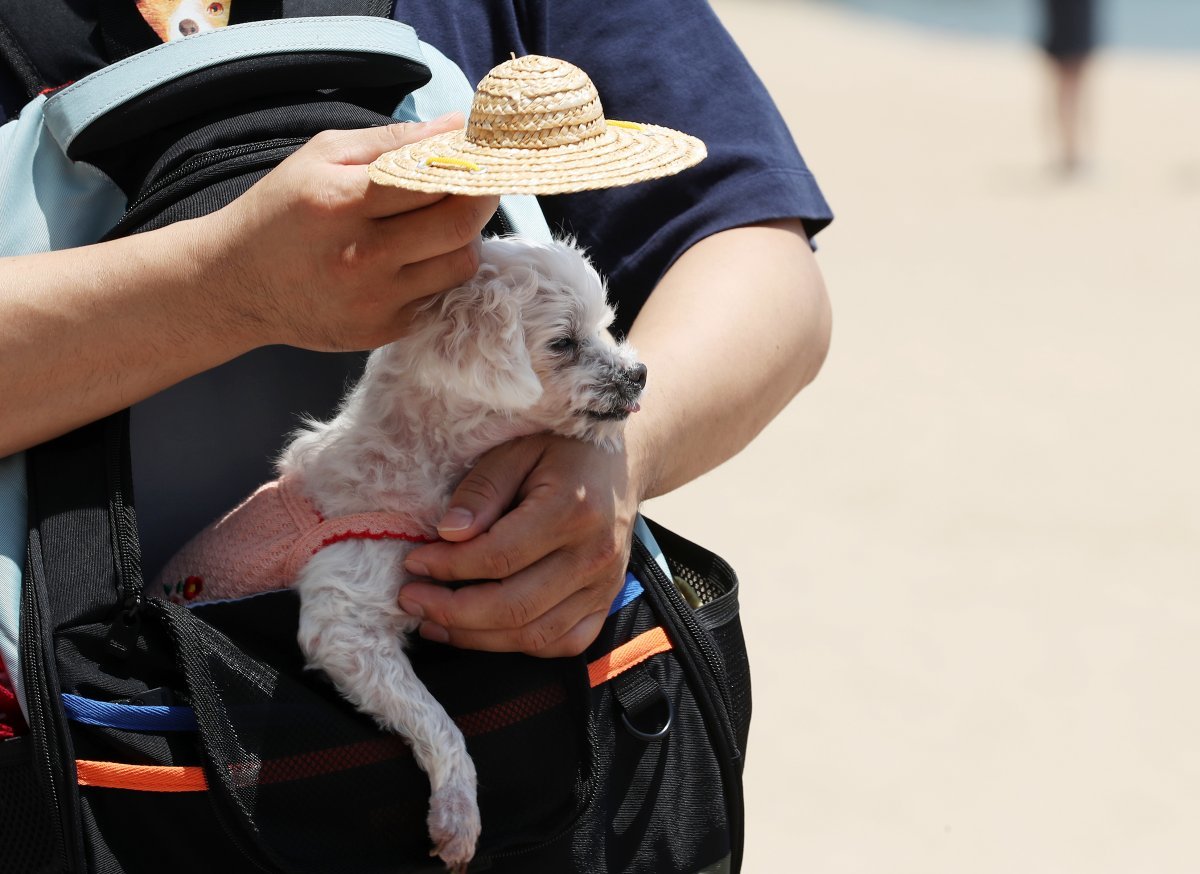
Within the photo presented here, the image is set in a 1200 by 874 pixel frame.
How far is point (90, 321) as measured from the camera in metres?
1.66

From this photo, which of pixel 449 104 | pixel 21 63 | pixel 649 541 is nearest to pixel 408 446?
pixel 649 541

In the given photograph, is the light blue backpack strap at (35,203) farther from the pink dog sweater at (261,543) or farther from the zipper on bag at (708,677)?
the zipper on bag at (708,677)

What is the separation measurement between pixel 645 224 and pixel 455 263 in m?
0.65

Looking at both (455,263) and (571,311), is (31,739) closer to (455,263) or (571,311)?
(455,263)

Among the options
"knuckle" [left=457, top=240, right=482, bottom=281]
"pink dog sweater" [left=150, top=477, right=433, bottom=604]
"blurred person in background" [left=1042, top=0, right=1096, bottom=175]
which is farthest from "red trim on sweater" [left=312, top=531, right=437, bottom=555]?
"blurred person in background" [left=1042, top=0, right=1096, bottom=175]

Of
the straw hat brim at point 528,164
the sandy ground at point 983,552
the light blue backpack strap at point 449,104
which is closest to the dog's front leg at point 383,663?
the light blue backpack strap at point 449,104

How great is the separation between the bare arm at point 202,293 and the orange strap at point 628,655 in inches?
20.7

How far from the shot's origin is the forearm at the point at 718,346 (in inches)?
81.5

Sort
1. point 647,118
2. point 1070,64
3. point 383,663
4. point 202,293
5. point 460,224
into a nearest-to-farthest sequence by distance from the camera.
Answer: point 460,224 < point 202,293 < point 383,663 < point 647,118 < point 1070,64

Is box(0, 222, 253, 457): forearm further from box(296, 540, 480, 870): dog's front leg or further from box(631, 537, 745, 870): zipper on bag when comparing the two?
box(631, 537, 745, 870): zipper on bag

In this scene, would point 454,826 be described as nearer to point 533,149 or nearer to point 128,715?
point 128,715

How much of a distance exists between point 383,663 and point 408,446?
0.34m

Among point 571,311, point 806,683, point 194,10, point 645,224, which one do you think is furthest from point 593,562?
point 806,683

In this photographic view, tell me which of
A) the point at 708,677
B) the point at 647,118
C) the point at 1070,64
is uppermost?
the point at 647,118
